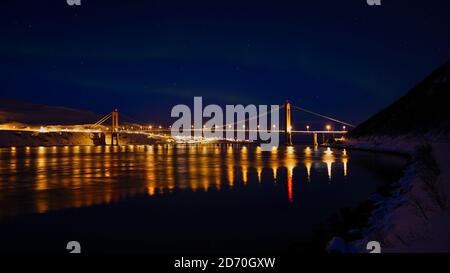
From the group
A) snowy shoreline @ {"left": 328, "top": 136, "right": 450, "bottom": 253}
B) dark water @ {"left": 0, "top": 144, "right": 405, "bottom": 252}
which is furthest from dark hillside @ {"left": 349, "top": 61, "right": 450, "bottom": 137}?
snowy shoreline @ {"left": 328, "top": 136, "right": 450, "bottom": 253}

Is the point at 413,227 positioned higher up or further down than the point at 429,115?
further down

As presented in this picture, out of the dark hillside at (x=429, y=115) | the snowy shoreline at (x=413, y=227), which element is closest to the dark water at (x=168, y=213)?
the snowy shoreline at (x=413, y=227)

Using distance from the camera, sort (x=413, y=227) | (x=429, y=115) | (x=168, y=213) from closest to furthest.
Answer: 1. (x=413, y=227)
2. (x=168, y=213)
3. (x=429, y=115)

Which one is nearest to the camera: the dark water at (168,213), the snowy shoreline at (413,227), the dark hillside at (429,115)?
the snowy shoreline at (413,227)

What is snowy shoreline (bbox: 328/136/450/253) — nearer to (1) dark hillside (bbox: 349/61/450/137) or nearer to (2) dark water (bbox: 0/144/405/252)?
(2) dark water (bbox: 0/144/405/252)

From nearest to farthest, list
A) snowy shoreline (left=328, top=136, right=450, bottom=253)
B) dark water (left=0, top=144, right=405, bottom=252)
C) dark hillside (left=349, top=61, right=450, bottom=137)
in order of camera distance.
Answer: snowy shoreline (left=328, top=136, right=450, bottom=253) < dark water (left=0, top=144, right=405, bottom=252) < dark hillside (left=349, top=61, right=450, bottom=137)

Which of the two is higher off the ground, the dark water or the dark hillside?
the dark hillside

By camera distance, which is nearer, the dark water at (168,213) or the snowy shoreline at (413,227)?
the snowy shoreline at (413,227)

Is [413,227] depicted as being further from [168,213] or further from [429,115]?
[429,115]

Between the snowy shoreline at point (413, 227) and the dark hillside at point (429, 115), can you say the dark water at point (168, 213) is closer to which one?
the snowy shoreline at point (413, 227)

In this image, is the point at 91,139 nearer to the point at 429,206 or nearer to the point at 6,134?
the point at 6,134

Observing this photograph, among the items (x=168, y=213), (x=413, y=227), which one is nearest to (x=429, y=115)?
(x=168, y=213)
